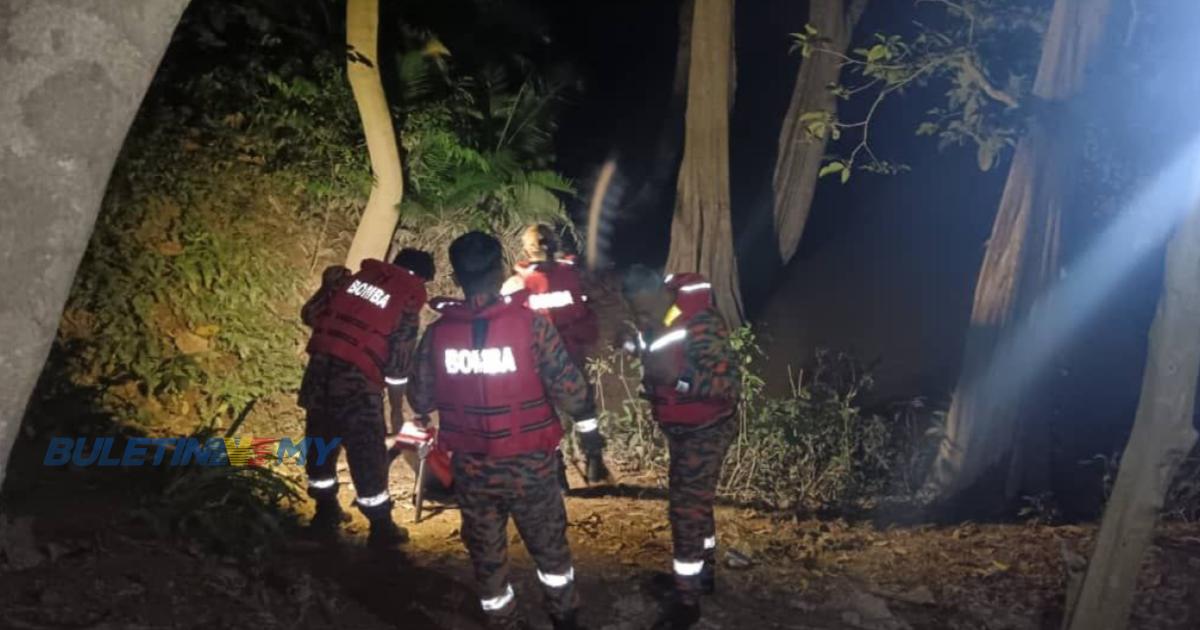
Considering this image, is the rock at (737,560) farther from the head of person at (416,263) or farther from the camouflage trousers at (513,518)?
the head of person at (416,263)

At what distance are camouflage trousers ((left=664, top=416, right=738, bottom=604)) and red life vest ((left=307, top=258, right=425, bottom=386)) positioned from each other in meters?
1.50

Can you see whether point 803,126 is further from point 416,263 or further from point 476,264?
point 476,264

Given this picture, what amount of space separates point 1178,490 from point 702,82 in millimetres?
5373

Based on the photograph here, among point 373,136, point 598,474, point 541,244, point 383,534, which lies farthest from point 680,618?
point 373,136

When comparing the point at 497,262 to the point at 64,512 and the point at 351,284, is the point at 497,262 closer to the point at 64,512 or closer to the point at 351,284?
the point at 351,284

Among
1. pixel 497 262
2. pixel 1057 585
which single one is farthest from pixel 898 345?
pixel 497 262

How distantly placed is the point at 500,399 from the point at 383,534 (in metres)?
1.89

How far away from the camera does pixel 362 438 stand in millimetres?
5809

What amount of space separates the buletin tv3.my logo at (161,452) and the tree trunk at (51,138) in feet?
12.2

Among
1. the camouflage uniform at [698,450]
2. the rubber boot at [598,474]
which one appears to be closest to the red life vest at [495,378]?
the camouflage uniform at [698,450]

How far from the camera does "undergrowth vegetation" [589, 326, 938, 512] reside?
8.23 m

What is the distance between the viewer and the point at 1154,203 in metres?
8.18

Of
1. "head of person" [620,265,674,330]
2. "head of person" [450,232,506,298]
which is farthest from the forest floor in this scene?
"head of person" [450,232,506,298]

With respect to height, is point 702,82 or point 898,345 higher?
point 702,82
